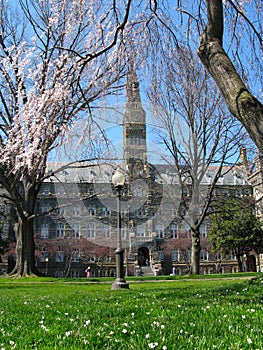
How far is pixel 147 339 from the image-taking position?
2648 mm

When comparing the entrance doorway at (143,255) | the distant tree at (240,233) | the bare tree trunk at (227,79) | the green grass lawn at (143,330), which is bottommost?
the entrance doorway at (143,255)

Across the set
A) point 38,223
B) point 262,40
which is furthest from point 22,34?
point 38,223

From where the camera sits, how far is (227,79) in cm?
416

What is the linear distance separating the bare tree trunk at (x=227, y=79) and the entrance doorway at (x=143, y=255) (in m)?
42.6

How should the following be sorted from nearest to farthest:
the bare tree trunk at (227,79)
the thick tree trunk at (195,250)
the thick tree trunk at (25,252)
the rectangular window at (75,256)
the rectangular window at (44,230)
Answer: the bare tree trunk at (227,79) → the thick tree trunk at (25,252) → the thick tree trunk at (195,250) → the rectangular window at (75,256) → the rectangular window at (44,230)

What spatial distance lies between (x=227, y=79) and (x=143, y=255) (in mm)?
44183

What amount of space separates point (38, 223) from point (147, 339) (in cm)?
4544

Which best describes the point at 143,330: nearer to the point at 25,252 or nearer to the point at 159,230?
the point at 25,252

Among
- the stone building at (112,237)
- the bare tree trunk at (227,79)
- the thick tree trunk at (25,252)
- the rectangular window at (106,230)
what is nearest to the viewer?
the bare tree trunk at (227,79)

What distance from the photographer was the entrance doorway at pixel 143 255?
46.0 meters

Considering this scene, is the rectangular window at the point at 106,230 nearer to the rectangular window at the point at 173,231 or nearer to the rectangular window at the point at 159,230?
the rectangular window at the point at 159,230

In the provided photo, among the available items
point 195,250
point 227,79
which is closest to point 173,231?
point 195,250

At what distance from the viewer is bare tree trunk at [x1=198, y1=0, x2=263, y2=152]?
12.2ft

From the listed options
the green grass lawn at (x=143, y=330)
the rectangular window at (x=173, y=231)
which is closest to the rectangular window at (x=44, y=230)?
the rectangular window at (x=173, y=231)
